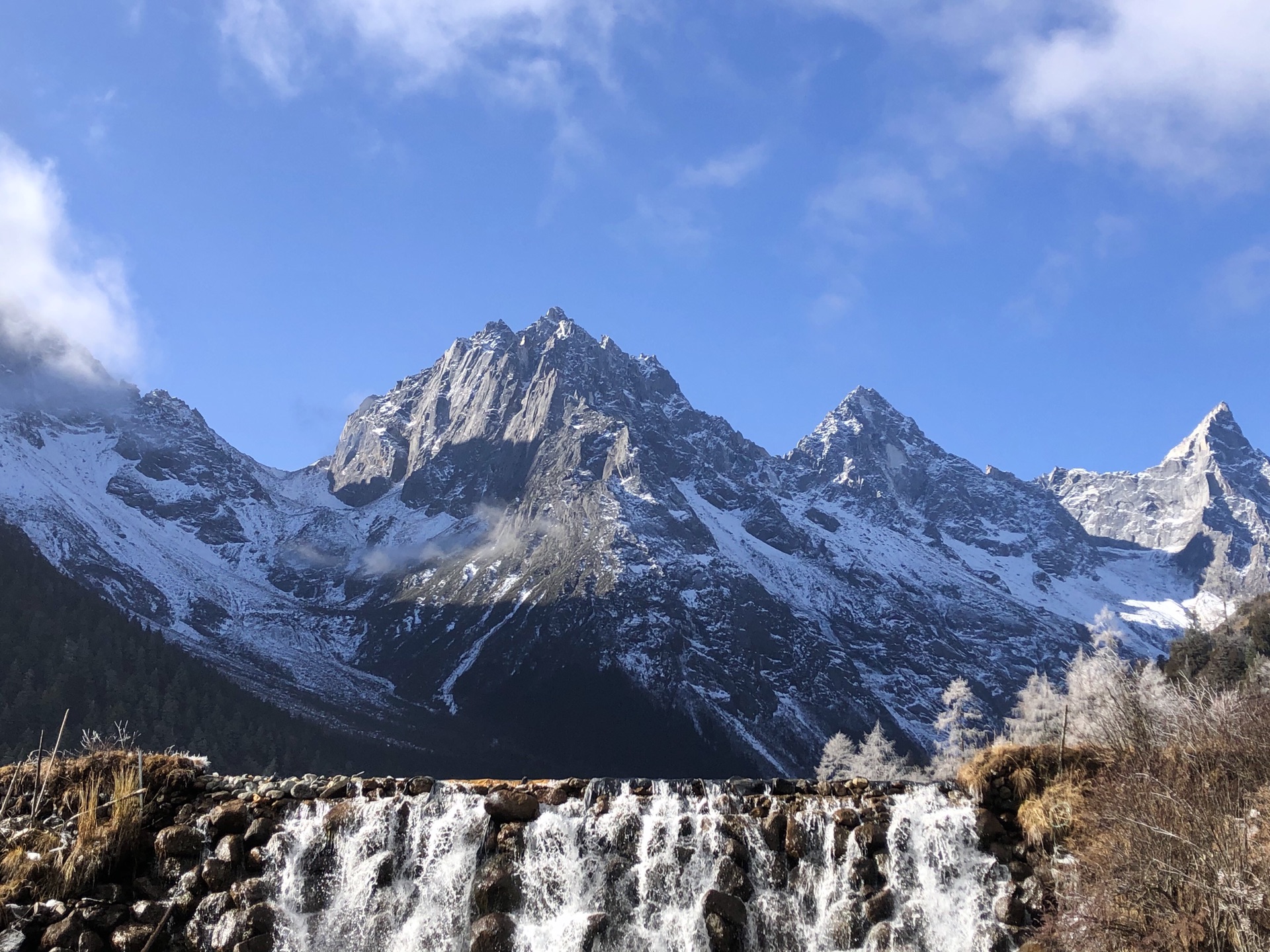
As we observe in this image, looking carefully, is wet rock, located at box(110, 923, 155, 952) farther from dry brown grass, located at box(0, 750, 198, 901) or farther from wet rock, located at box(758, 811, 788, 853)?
wet rock, located at box(758, 811, 788, 853)

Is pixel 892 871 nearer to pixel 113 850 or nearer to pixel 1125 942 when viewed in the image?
pixel 1125 942

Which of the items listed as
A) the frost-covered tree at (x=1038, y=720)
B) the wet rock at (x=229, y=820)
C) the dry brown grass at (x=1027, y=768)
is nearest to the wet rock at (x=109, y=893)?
the wet rock at (x=229, y=820)

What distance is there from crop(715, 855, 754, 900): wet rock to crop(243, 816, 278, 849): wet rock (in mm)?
13461

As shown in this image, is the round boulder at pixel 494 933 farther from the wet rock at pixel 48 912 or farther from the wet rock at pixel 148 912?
the wet rock at pixel 48 912

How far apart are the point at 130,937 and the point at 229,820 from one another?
13.0 ft

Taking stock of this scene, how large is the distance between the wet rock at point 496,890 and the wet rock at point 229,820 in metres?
7.26

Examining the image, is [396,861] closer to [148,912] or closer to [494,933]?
[494,933]

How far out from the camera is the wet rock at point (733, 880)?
28.7m

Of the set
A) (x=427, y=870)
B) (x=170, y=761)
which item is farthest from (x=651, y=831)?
(x=170, y=761)

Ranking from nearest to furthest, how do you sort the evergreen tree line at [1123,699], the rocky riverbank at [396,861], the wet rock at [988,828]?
the rocky riverbank at [396,861]
the wet rock at [988,828]
the evergreen tree line at [1123,699]

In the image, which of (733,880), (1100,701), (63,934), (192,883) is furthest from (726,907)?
(1100,701)

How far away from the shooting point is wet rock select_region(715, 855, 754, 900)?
28.7 m

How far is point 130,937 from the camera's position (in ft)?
86.8

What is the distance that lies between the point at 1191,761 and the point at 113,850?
31.6 meters
